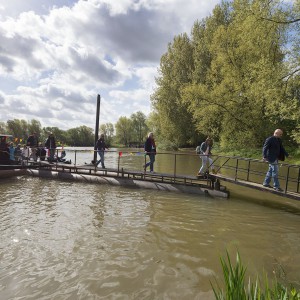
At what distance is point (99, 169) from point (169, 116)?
94.5 feet

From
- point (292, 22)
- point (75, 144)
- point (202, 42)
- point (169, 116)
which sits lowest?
point (75, 144)

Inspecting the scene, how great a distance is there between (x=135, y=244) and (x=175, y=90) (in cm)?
3626

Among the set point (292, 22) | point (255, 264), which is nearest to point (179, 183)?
point (255, 264)

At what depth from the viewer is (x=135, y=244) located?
5852mm

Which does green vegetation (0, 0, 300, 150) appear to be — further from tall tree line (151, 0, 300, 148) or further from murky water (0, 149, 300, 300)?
murky water (0, 149, 300, 300)

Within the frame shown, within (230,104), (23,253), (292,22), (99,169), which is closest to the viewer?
(23,253)

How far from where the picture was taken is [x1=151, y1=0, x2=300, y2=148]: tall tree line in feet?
55.1

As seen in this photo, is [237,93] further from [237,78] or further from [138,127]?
[138,127]

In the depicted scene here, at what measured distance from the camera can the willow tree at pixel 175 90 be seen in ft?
131

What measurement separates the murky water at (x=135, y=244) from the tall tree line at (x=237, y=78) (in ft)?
33.3

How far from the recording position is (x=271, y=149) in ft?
29.0

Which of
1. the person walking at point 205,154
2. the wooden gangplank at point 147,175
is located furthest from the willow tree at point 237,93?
the wooden gangplank at point 147,175

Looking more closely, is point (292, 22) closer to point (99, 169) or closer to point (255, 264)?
point (99, 169)

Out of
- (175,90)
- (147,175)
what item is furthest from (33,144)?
(175,90)
